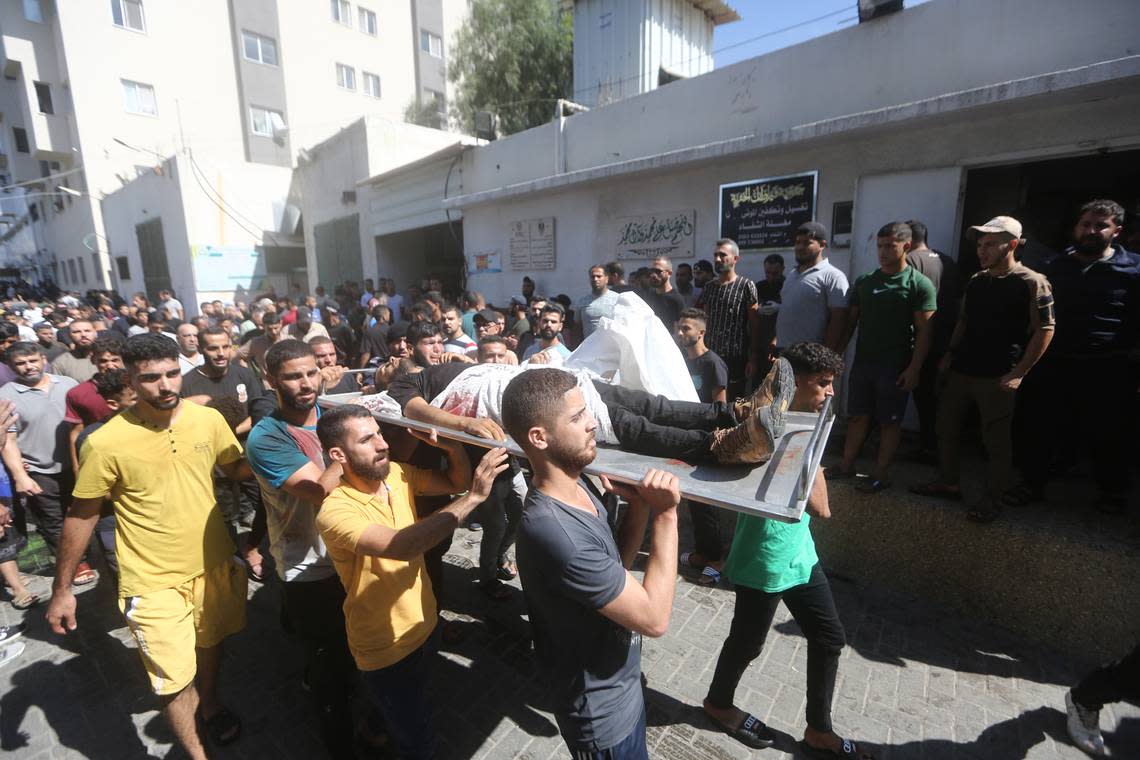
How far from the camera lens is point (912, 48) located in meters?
5.02

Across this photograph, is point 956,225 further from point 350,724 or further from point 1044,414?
point 350,724

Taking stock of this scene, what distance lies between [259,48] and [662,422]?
26243mm

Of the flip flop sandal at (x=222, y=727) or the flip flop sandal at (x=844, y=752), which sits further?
the flip flop sandal at (x=222, y=727)

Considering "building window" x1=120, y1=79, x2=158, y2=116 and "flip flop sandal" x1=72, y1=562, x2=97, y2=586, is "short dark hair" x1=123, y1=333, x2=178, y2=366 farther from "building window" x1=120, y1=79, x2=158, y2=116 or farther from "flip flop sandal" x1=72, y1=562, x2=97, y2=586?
"building window" x1=120, y1=79, x2=158, y2=116

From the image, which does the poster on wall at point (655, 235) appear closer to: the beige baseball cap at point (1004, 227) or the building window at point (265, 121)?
the beige baseball cap at point (1004, 227)

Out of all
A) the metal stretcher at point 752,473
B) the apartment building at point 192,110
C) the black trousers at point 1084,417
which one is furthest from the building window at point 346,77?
the black trousers at point 1084,417

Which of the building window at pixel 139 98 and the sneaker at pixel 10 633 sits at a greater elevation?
the building window at pixel 139 98

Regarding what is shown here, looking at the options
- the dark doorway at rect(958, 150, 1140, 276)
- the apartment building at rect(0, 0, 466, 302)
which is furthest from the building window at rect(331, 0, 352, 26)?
the dark doorway at rect(958, 150, 1140, 276)

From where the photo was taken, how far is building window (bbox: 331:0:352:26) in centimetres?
2192

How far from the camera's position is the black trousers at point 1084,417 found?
3.41 m

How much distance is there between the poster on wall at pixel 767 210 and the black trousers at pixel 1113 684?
4.43 m

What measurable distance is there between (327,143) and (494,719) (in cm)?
1576

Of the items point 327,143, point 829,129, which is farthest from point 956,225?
point 327,143

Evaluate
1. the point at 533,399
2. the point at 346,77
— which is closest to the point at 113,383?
the point at 533,399
